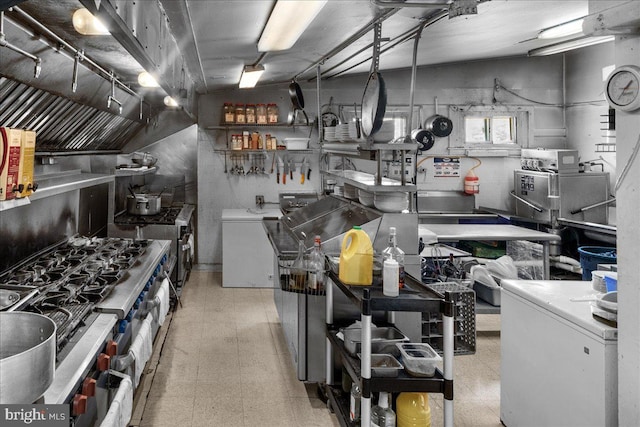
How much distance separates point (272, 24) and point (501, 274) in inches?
122

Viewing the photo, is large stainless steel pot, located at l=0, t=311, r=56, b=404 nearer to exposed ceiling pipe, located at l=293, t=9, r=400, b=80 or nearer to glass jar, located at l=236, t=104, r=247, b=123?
exposed ceiling pipe, located at l=293, t=9, r=400, b=80

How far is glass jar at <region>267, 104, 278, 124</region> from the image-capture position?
6.87 metres

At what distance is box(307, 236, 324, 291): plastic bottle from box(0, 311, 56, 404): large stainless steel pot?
1.70 m

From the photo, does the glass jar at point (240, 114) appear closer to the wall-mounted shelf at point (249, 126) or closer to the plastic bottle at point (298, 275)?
the wall-mounted shelf at point (249, 126)

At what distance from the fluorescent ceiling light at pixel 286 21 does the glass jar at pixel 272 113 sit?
2.94m

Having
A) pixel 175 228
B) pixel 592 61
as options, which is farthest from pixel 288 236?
pixel 592 61

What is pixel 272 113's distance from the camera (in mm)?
6922

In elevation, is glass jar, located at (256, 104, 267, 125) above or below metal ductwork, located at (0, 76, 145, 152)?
above

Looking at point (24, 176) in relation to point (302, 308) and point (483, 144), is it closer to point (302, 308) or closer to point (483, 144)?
point (302, 308)

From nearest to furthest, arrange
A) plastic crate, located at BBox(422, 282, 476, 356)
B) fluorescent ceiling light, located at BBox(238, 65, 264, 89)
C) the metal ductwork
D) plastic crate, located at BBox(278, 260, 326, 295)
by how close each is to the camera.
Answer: the metal ductwork, plastic crate, located at BBox(278, 260, 326, 295), plastic crate, located at BBox(422, 282, 476, 356), fluorescent ceiling light, located at BBox(238, 65, 264, 89)

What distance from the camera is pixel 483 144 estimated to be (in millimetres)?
7215

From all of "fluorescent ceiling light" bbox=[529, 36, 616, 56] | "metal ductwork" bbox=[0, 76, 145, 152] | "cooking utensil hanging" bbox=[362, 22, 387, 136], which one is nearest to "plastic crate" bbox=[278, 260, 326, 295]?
"cooking utensil hanging" bbox=[362, 22, 387, 136]

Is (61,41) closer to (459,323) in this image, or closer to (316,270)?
(316,270)

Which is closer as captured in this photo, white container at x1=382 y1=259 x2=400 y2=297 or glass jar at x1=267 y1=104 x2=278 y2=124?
white container at x1=382 y1=259 x2=400 y2=297
